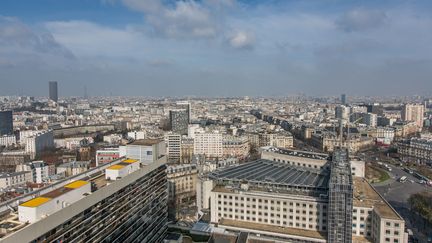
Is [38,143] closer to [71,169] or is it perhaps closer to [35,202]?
[71,169]

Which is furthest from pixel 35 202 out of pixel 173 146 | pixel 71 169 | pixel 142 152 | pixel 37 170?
pixel 173 146

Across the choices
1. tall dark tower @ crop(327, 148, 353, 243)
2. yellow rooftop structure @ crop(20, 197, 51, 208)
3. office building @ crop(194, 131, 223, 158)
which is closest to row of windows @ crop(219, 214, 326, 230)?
tall dark tower @ crop(327, 148, 353, 243)

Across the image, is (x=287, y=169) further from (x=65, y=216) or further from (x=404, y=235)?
(x=65, y=216)

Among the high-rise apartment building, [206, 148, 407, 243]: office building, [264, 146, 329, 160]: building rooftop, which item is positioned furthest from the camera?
the high-rise apartment building

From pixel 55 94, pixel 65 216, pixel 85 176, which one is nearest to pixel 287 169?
pixel 85 176

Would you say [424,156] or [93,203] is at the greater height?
[93,203]

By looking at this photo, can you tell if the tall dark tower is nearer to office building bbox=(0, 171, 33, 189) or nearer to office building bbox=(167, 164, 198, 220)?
office building bbox=(167, 164, 198, 220)
